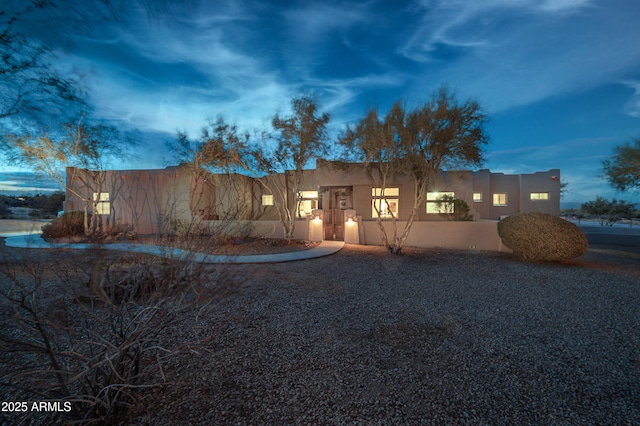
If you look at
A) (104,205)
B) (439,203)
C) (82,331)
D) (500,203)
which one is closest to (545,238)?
(439,203)

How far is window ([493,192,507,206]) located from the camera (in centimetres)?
2142

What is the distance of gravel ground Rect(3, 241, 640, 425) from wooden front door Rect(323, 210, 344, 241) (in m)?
6.83

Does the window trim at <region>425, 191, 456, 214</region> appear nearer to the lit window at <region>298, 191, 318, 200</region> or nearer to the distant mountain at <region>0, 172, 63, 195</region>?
the lit window at <region>298, 191, 318, 200</region>

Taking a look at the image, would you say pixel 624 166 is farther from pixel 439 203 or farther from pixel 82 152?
pixel 82 152

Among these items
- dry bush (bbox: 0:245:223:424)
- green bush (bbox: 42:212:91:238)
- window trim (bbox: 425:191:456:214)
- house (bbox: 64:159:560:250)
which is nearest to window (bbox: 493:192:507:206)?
house (bbox: 64:159:560:250)

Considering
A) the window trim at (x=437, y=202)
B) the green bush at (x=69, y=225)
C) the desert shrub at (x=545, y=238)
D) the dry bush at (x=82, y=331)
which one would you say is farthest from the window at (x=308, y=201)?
the dry bush at (x=82, y=331)

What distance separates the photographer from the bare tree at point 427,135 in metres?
8.49

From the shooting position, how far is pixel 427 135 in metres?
8.71

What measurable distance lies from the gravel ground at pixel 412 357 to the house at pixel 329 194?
5.76 meters

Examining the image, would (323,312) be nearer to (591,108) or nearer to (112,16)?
(112,16)

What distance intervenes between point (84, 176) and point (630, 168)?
23398mm

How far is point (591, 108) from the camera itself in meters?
20.7

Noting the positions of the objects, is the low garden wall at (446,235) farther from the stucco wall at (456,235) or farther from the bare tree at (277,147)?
the bare tree at (277,147)

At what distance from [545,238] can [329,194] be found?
39.3 ft
